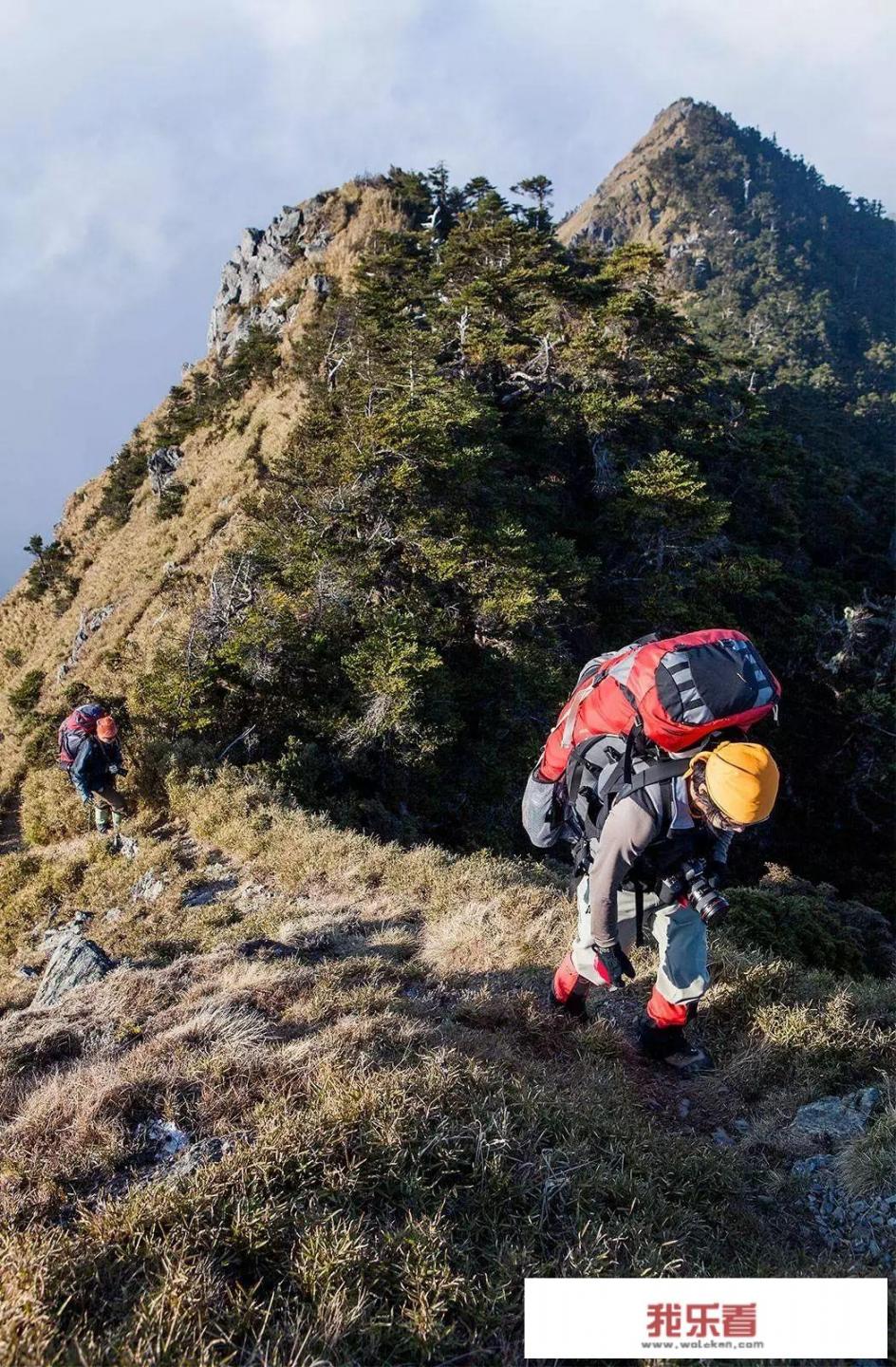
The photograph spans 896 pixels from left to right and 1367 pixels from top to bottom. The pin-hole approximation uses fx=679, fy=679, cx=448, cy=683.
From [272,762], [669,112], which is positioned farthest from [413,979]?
[669,112]

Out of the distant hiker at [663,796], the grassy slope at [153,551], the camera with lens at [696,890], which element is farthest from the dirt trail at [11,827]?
the camera with lens at [696,890]

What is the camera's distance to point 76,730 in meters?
8.53

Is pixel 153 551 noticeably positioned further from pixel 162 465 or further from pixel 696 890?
pixel 696 890

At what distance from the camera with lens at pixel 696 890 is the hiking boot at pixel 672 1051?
86 cm

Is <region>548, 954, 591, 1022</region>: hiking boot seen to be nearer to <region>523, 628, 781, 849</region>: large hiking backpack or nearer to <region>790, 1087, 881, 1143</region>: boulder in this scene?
<region>523, 628, 781, 849</region>: large hiking backpack

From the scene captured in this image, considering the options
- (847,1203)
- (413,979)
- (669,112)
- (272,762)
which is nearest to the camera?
(847,1203)

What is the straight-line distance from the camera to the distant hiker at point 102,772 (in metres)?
8.45

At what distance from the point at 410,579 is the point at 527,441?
8.64 meters

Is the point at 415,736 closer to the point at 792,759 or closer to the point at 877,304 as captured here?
the point at 792,759

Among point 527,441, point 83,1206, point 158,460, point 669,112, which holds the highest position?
point 669,112

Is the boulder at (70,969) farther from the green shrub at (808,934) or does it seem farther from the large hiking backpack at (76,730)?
the green shrub at (808,934)

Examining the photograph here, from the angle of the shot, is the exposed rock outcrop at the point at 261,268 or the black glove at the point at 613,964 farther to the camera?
the exposed rock outcrop at the point at 261,268

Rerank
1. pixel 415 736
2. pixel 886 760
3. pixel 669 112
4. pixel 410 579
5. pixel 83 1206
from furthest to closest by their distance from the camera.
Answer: pixel 669 112 < pixel 886 760 < pixel 410 579 < pixel 415 736 < pixel 83 1206

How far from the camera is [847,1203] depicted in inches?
119
